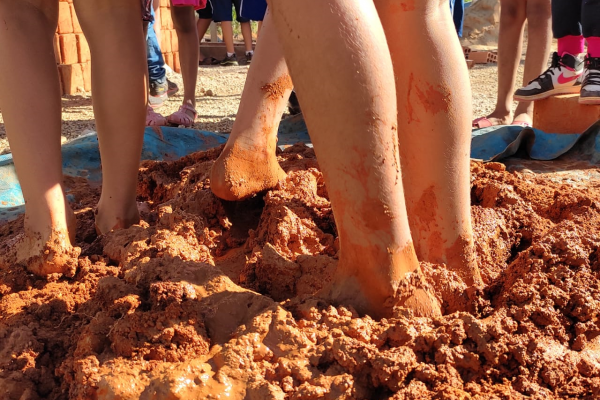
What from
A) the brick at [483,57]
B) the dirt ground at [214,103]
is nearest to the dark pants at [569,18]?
the dirt ground at [214,103]

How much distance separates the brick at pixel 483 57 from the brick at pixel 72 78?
642cm

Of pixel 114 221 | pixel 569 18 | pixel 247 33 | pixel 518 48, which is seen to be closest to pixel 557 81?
pixel 569 18

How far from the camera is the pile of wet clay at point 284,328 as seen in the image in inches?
42.2

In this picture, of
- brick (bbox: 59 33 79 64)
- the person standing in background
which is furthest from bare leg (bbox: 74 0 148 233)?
brick (bbox: 59 33 79 64)

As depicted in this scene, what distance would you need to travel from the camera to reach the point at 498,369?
1131 millimetres

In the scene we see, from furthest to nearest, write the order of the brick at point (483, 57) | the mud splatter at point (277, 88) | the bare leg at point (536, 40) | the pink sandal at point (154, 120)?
1. the brick at point (483, 57)
2. the pink sandal at point (154, 120)
3. the bare leg at point (536, 40)
4. the mud splatter at point (277, 88)

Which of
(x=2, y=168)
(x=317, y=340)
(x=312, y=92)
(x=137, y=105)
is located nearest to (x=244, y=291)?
(x=317, y=340)

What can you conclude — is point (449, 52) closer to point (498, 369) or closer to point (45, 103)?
point (498, 369)

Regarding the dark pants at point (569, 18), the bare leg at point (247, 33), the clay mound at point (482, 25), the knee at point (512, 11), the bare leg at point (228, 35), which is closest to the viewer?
the dark pants at point (569, 18)

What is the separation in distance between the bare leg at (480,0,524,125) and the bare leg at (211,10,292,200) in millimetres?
2574

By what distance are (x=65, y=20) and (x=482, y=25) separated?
447 inches

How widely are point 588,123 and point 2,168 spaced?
3269 millimetres

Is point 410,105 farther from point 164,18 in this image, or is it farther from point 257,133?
point 164,18

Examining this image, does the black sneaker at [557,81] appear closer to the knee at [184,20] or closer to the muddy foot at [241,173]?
the muddy foot at [241,173]
